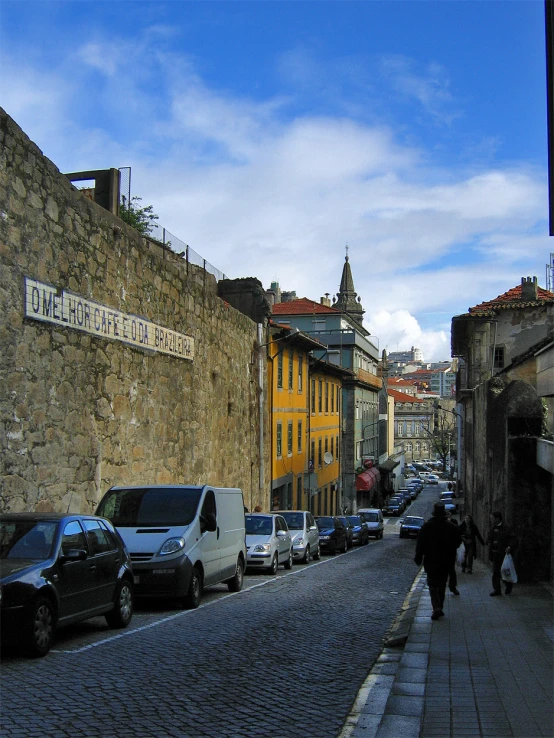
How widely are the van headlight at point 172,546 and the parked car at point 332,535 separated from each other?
18668 millimetres

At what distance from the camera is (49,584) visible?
→ 8016mm

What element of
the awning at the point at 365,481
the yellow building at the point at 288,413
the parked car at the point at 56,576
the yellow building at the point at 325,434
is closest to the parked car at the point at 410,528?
the yellow building at the point at 325,434

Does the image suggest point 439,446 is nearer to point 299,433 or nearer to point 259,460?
point 299,433

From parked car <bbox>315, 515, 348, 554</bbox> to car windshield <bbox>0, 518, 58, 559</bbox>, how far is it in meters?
22.1

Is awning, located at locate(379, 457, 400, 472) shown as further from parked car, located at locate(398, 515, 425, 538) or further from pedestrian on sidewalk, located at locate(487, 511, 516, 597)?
pedestrian on sidewalk, located at locate(487, 511, 516, 597)

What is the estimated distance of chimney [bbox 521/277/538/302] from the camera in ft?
140

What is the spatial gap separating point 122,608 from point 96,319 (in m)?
6.98

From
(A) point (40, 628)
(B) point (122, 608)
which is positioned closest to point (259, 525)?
(B) point (122, 608)

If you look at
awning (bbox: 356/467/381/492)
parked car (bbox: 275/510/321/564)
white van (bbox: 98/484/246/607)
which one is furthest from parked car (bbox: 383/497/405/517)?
white van (bbox: 98/484/246/607)

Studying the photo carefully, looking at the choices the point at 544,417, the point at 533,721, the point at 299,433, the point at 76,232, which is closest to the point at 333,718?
the point at 533,721

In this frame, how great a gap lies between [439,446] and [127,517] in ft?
388

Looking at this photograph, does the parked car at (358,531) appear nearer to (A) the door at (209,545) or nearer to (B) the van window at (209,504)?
(A) the door at (209,545)

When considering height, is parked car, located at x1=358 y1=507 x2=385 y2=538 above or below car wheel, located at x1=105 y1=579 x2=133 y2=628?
below

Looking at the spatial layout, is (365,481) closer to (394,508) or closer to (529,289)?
(394,508)
